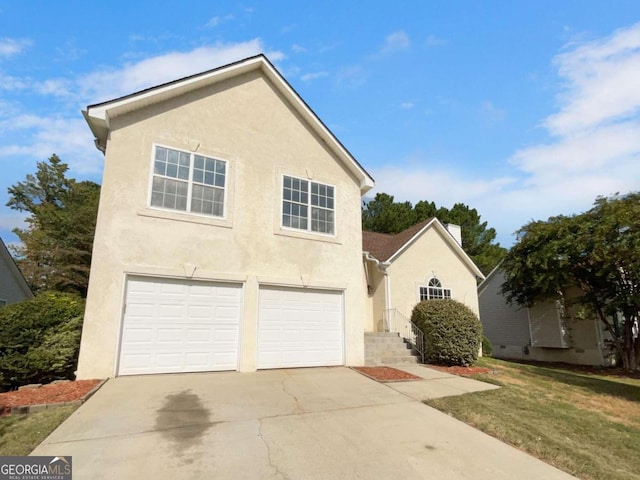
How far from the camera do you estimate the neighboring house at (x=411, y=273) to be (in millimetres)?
15629

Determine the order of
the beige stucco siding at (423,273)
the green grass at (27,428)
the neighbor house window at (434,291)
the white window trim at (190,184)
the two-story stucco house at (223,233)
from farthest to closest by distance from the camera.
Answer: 1. the neighbor house window at (434,291)
2. the beige stucco siding at (423,273)
3. the white window trim at (190,184)
4. the two-story stucco house at (223,233)
5. the green grass at (27,428)

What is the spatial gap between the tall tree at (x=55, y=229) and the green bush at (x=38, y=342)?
44.7ft

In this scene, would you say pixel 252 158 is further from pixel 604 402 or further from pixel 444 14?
pixel 604 402

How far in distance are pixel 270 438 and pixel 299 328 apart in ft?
18.1

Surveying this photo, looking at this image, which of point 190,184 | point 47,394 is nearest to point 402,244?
point 190,184

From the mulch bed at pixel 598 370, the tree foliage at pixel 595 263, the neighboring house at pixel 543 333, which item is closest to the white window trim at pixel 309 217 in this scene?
the tree foliage at pixel 595 263

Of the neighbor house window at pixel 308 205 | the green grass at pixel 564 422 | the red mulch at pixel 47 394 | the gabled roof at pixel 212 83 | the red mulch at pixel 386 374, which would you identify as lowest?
the green grass at pixel 564 422

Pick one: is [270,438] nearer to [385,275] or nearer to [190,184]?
[190,184]

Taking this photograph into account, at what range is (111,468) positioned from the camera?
4.14 m

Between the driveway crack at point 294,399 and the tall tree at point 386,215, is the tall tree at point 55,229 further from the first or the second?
the tall tree at point 386,215

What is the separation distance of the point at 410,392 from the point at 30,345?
8.29 m

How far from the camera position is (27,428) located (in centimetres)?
534

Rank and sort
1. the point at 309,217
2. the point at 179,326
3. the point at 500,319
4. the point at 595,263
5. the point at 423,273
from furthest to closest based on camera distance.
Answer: the point at 500,319, the point at 595,263, the point at 423,273, the point at 309,217, the point at 179,326

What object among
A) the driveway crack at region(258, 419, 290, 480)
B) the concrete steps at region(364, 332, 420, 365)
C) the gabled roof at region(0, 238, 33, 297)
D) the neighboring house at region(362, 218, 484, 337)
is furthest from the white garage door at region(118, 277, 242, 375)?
the gabled roof at region(0, 238, 33, 297)
